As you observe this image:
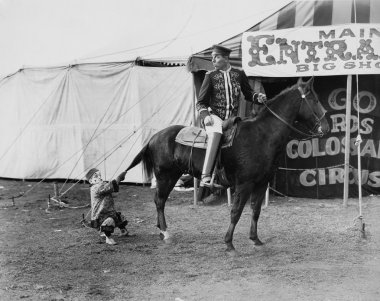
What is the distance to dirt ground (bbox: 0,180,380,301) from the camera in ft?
17.5

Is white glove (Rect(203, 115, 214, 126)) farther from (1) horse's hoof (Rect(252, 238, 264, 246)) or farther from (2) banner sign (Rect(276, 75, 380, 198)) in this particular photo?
(2) banner sign (Rect(276, 75, 380, 198))

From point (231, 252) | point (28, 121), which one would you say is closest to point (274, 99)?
point (231, 252)

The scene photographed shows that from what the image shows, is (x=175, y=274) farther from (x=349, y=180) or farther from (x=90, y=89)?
(x=90, y=89)

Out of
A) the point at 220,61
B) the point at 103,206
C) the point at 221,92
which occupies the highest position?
the point at 220,61

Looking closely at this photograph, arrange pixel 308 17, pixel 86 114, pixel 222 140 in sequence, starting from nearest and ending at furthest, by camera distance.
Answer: pixel 222 140 < pixel 308 17 < pixel 86 114

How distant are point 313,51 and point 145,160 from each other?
12.2 ft

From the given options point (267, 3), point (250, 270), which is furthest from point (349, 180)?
point (250, 270)

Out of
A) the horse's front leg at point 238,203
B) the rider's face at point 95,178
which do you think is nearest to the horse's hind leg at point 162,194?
the rider's face at point 95,178

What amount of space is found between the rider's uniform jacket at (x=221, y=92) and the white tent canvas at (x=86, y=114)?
16.5 feet

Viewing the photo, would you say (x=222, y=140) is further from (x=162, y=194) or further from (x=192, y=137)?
(x=162, y=194)

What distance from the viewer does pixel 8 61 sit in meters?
15.1

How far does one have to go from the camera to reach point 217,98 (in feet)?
23.0

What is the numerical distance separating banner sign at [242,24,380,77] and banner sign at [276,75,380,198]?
0.99 m

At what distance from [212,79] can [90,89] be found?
22.1 ft
